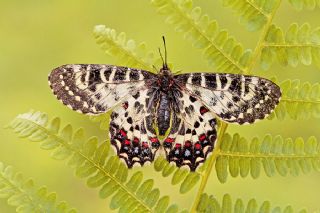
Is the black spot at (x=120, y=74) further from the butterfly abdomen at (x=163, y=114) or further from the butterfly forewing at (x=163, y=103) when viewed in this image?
the butterfly abdomen at (x=163, y=114)

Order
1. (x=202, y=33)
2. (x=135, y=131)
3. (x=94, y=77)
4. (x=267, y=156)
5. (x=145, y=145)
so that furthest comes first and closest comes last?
(x=94, y=77), (x=135, y=131), (x=145, y=145), (x=202, y=33), (x=267, y=156)

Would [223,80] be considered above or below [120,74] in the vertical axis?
above

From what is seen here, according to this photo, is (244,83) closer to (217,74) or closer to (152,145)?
(217,74)

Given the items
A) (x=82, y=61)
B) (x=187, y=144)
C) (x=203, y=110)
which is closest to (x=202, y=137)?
(x=187, y=144)

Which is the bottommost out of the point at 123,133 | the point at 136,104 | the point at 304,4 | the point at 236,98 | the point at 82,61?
the point at 123,133

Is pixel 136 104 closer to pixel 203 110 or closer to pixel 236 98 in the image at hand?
pixel 203 110

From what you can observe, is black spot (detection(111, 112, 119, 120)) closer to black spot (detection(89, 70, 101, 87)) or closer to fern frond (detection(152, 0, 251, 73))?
black spot (detection(89, 70, 101, 87))

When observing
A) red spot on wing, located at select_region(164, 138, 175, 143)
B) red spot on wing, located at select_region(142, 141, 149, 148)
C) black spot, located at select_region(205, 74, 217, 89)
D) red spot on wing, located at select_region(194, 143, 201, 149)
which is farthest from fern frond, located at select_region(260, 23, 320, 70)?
red spot on wing, located at select_region(142, 141, 149, 148)
